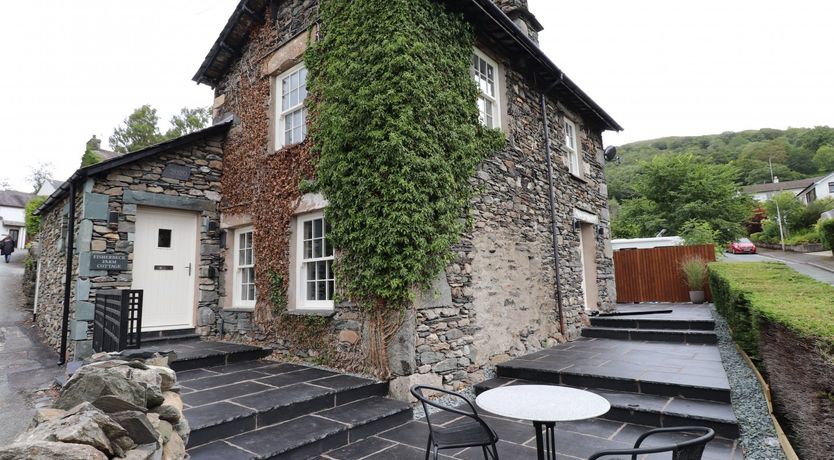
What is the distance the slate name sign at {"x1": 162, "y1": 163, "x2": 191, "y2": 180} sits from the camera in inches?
297

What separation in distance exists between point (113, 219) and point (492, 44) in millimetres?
7167

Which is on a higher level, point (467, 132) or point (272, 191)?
point (467, 132)

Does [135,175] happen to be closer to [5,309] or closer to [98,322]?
[98,322]

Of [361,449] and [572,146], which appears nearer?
[361,449]

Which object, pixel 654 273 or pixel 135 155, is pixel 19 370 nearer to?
pixel 135 155

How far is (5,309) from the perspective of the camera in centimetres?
1351

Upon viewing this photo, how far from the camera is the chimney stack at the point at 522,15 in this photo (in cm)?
930

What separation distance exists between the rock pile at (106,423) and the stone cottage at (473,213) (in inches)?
98.3

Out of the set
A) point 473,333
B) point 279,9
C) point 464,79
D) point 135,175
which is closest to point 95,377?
point 473,333

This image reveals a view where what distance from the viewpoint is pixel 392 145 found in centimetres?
471

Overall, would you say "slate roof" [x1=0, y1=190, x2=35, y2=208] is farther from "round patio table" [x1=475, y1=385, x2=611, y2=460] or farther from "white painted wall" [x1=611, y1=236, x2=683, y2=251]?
"round patio table" [x1=475, y1=385, x2=611, y2=460]

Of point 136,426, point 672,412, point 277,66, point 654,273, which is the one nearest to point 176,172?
point 277,66

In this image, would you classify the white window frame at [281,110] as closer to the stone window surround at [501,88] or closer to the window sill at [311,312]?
the window sill at [311,312]

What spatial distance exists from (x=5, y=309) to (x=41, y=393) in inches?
468
